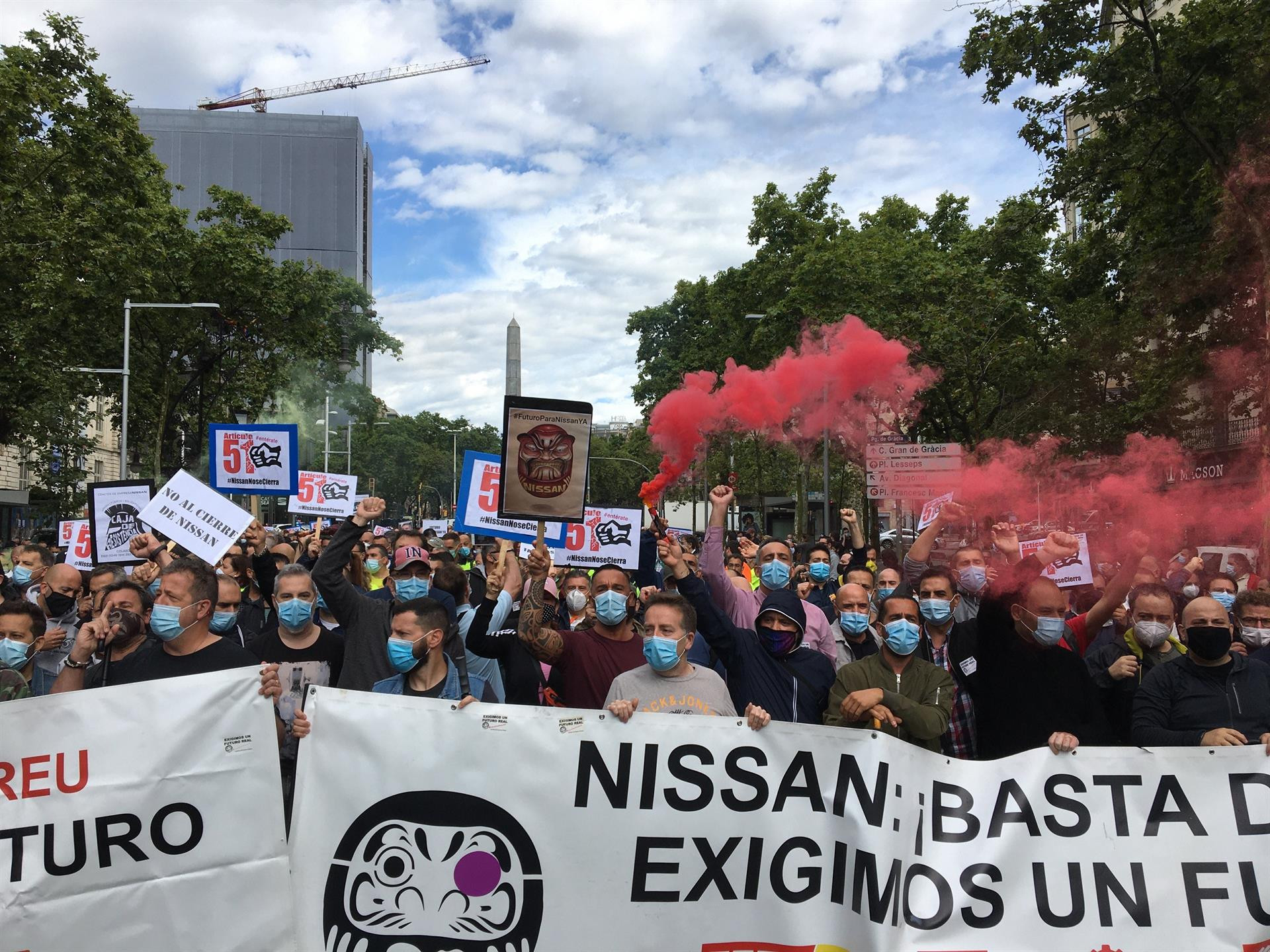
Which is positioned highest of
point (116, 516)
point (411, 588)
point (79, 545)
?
point (116, 516)

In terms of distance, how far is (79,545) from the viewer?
30.6ft

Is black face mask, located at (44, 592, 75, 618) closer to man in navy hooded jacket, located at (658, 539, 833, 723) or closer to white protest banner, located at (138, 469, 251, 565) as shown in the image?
white protest banner, located at (138, 469, 251, 565)

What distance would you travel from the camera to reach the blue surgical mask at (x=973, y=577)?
520 cm

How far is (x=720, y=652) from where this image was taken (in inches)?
177

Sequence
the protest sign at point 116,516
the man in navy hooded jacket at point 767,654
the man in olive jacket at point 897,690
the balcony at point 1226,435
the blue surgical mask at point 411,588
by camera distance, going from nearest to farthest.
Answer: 1. the man in olive jacket at point 897,690
2. the man in navy hooded jacket at point 767,654
3. the blue surgical mask at point 411,588
4. the protest sign at point 116,516
5. the balcony at point 1226,435

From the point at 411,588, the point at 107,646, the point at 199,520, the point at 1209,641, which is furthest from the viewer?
the point at 199,520

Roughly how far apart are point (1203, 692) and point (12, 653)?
4.76 meters

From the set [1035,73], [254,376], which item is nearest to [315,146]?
[254,376]

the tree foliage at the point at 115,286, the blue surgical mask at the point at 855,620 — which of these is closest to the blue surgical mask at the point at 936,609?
the blue surgical mask at the point at 855,620

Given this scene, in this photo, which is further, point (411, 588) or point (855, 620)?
point (411, 588)

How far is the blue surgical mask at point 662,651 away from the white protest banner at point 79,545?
6.88m

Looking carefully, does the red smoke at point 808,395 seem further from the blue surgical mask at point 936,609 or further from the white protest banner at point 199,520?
the blue surgical mask at point 936,609

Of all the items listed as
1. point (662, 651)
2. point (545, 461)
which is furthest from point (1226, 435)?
point (662, 651)

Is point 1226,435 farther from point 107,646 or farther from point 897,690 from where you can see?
point 107,646
